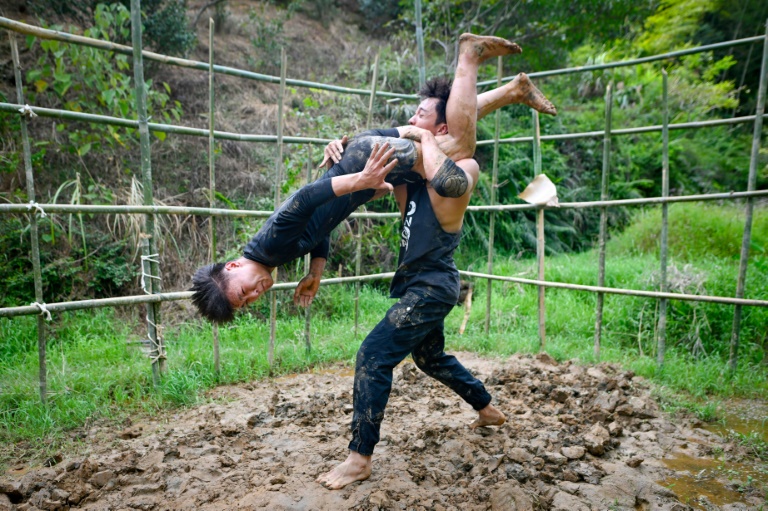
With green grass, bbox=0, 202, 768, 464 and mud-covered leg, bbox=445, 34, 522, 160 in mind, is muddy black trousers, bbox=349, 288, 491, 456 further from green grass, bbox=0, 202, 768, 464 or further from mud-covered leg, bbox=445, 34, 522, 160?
green grass, bbox=0, 202, 768, 464

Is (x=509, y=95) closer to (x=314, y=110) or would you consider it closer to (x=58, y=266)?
(x=58, y=266)

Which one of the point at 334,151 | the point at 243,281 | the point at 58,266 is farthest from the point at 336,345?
the point at 58,266

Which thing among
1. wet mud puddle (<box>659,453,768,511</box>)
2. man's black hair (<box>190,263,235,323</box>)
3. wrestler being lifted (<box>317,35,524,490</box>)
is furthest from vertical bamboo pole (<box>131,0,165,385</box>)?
wet mud puddle (<box>659,453,768,511</box>)

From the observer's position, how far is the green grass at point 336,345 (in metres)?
3.51

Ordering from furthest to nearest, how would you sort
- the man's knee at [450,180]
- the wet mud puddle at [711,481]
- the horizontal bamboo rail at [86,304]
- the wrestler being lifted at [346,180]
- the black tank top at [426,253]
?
the horizontal bamboo rail at [86,304] < the black tank top at [426,253] < the wet mud puddle at [711,481] < the wrestler being lifted at [346,180] < the man's knee at [450,180]

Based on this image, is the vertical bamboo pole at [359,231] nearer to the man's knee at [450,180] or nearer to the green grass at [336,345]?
the green grass at [336,345]

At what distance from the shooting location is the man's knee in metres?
2.34

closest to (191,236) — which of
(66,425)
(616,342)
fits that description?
(66,425)

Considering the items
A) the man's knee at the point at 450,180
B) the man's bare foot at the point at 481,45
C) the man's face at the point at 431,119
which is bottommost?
the man's knee at the point at 450,180

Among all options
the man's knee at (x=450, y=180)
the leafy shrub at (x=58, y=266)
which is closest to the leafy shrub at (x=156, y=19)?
the leafy shrub at (x=58, y=266)

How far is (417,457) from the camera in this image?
2.83 meters

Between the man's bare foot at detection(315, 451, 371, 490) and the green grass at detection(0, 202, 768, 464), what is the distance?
5.26 feet

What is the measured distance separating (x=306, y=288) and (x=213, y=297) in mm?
675

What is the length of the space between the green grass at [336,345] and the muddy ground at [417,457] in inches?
11.6
